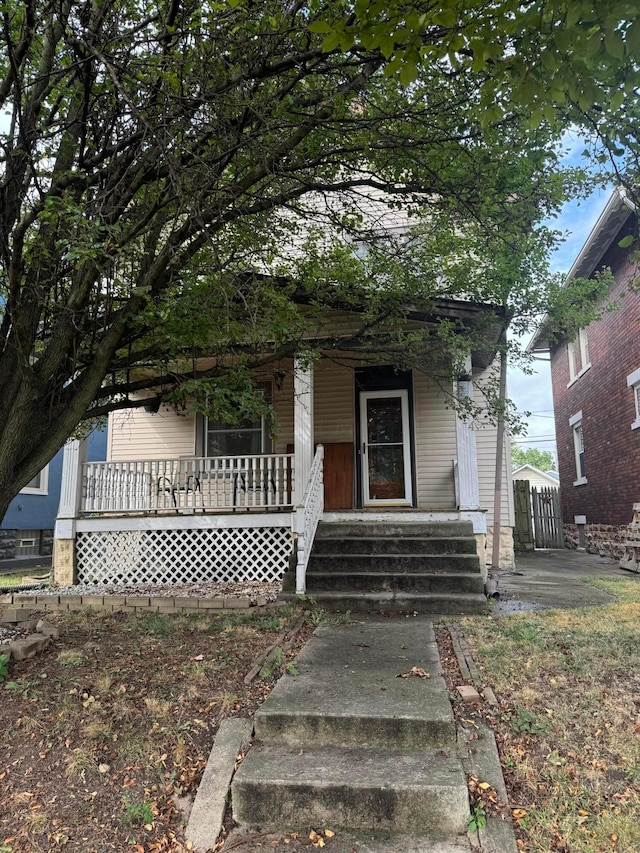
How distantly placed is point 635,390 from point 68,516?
435 inches

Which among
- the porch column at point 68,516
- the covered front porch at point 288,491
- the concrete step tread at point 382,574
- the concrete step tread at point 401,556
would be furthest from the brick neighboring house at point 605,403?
the porch column at point 68,516

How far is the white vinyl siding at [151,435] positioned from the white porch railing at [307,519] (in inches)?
155

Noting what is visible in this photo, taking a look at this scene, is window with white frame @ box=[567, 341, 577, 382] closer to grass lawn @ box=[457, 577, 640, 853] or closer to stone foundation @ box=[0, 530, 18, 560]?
grass lawn @ box=[457, 577, 640, 853]

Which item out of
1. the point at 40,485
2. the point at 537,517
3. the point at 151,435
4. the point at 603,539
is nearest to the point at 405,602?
the point at 151,435

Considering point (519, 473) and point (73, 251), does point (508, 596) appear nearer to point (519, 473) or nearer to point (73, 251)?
point (73, 251)

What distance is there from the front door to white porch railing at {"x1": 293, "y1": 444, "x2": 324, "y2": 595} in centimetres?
A: 212

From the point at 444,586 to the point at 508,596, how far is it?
3.58ft

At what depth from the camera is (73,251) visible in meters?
3.47

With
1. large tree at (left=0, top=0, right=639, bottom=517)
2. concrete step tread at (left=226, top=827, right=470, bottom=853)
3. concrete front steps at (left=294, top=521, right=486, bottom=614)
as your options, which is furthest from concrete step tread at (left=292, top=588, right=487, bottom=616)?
concrete step tread at (left=226, top=827, right=470, bottom=853)

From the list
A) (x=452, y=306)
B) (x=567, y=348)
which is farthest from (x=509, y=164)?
(x=567, y=348)

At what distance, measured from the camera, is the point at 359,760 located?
3080 mm

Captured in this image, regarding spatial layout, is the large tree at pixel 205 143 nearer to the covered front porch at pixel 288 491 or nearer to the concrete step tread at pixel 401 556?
the covered front porch at pixel 288 491

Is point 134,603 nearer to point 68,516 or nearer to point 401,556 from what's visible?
point 68,516

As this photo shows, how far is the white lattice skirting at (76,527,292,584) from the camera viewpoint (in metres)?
8.55
